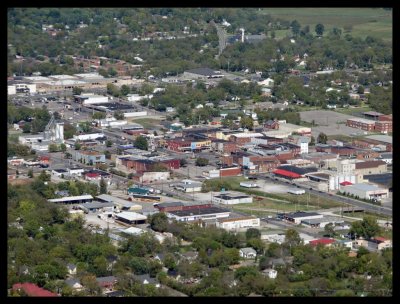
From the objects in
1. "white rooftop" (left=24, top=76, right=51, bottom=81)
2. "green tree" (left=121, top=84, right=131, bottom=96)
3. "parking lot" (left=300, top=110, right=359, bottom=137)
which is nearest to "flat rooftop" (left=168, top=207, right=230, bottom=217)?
"parking lot" (left=300, top=110, right=359, bottom=137)

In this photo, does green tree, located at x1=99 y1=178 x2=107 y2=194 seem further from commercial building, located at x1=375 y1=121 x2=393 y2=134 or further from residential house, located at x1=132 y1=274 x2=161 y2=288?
commercial building, located at x1=375 y1=121 x2=393 y2=134

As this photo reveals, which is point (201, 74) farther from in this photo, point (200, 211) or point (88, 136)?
point (200, 211)

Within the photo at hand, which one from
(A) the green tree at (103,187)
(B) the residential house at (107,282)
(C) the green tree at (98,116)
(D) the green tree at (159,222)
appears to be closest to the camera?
(B) the residential house at (107,282)

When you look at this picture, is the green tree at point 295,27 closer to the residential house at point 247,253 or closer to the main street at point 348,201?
the main street at point 348,201

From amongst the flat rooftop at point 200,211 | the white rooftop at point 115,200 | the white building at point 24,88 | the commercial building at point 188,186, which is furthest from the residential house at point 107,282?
the white building at point 24,88

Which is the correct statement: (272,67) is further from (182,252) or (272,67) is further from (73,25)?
(182,252)

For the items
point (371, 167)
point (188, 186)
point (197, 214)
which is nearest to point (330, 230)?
point (197, 214)
